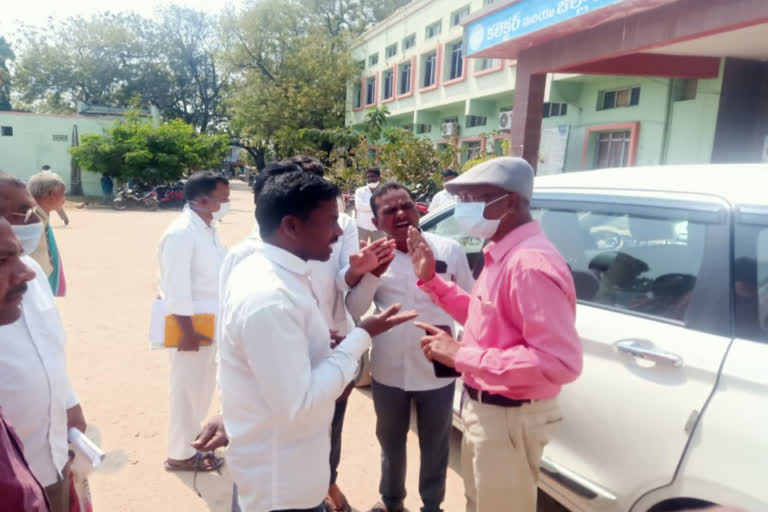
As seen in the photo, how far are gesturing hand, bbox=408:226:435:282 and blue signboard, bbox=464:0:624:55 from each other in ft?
17.0

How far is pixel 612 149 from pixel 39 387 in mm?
11402

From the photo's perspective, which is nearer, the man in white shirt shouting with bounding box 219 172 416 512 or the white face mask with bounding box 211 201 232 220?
the man in white shirt shouting with bounding box 219 172 416 512

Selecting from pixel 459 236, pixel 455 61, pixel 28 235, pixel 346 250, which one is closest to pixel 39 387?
pixel 28 235

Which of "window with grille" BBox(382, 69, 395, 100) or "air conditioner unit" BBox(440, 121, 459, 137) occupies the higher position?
"window with grille" BBox(382, 69, 395, 100)

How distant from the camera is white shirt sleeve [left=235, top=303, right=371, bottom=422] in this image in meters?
1.40

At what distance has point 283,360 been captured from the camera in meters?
1.41

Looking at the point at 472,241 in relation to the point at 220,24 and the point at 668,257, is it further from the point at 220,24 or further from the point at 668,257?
the point at 220,24

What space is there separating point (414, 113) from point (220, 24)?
65.3 feet

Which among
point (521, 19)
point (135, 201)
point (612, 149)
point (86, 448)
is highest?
point (521, 19)

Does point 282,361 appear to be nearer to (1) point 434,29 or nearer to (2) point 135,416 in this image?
(2) point 135,416

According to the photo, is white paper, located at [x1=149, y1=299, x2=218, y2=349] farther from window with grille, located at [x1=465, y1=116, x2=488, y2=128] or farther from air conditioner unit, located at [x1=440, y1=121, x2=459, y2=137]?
air conditioner unit, located at [x1=440, y1=121, x2=459, y2=137]

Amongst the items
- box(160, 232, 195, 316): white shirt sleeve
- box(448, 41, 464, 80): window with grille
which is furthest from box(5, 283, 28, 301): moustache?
box(448, 41, 464, 80): window with grille

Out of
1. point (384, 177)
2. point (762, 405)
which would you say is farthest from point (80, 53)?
point (762, 405)

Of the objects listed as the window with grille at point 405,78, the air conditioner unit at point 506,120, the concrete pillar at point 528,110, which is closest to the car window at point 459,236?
the concrete pillar at point 528,110
